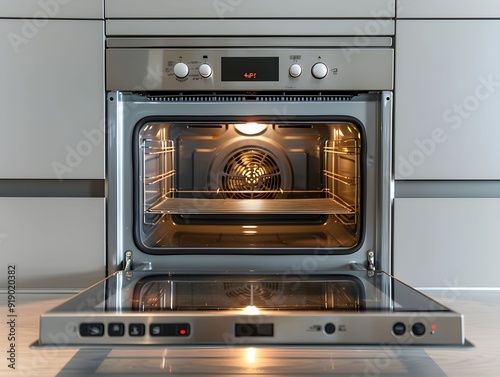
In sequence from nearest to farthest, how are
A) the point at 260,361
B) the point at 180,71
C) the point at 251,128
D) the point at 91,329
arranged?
the point at 91,329 < the point at 260,361 < the point at 180,71 < the point at 251,128

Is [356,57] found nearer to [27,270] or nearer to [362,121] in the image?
[362,121]

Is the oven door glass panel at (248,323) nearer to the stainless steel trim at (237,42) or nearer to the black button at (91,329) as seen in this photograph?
the black button at (91,329)

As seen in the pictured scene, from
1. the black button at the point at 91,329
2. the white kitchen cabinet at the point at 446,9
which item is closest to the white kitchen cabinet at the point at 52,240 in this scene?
the black button at the point at 91,329

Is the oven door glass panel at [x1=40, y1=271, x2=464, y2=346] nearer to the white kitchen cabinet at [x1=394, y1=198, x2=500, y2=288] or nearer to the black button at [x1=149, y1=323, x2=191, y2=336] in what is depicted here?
the black button at [x1=149, y1=323, x2=191, y2=336]

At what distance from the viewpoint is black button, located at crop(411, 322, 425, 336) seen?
105 cm

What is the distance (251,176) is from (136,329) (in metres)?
0.87

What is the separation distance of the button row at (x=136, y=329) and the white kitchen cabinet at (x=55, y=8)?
84cm

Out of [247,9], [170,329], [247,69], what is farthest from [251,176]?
[170,329]

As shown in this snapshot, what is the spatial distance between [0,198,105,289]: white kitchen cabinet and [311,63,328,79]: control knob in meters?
0.70

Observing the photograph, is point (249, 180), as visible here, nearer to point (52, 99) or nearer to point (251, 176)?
point (251, 176)

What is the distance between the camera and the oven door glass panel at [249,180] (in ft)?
5.44

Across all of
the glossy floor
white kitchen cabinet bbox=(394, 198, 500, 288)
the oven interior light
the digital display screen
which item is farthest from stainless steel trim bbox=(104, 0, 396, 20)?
the glossy floor

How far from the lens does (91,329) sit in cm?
103

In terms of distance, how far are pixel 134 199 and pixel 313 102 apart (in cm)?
54
